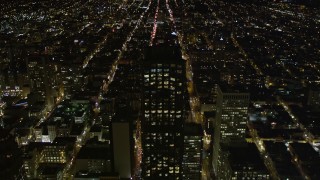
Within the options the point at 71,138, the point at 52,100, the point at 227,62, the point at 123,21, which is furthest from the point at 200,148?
the point at 123,21

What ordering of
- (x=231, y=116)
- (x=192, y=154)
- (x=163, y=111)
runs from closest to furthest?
(x=163, y=111)
(x=192, y=154)
(x=231, y=116)

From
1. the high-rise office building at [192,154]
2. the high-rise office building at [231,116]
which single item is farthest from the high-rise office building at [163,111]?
the high-rise office building at [231,116]

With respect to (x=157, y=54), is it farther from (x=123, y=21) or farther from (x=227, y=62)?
(x=123, y=21)

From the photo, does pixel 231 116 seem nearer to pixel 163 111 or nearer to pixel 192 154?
pixel 192 154

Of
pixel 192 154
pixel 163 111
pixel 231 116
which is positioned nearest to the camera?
pixel 163 111

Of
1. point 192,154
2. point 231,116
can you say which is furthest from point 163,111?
point 231,116

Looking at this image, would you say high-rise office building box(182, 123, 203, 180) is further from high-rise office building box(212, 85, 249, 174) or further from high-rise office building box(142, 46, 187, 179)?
high-rise office building box(142, 46, 187, 179)
